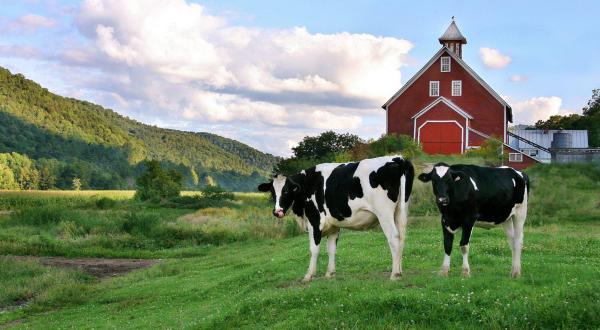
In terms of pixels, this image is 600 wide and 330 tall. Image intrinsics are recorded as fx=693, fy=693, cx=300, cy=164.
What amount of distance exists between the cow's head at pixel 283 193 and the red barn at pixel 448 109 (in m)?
40.3

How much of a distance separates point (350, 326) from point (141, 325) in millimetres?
6326

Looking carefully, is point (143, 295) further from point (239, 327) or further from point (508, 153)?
point (508, 153)

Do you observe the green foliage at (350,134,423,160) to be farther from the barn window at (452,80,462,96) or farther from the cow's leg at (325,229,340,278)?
the cow's leg at (325,229,340,278)

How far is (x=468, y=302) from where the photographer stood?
430 inches

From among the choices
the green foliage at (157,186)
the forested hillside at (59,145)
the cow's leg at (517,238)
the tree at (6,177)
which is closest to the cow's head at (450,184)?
the cow's leg at (517,238)

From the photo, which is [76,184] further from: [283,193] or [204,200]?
[283,193]

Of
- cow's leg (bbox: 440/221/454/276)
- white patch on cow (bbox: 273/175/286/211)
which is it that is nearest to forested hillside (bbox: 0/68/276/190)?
white patch on cow (bbox: 273/175/286/211)

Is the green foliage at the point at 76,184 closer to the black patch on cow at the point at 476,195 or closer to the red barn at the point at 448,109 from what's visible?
the red barn at the point at 448,109

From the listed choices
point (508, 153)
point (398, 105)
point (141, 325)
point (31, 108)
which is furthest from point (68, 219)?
point (31, 108)

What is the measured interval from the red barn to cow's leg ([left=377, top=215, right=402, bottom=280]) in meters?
41.1

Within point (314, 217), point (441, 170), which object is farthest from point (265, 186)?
point (441, 170)

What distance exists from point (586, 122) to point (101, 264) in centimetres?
6439

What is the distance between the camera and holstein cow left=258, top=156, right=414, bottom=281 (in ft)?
46.1

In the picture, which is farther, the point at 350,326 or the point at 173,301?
the point at 173,301
